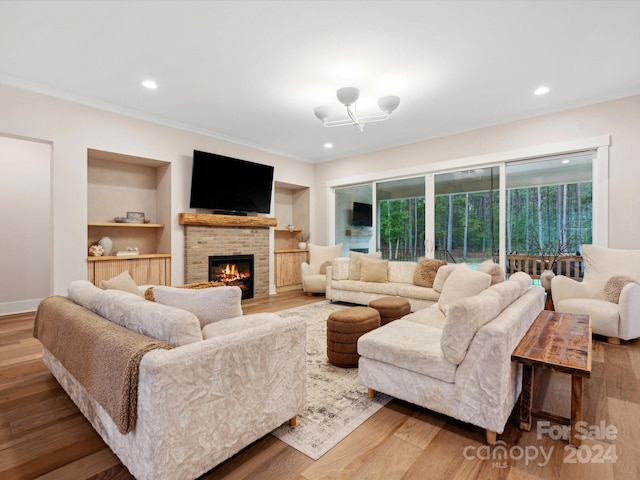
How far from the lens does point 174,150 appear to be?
4.80 meters

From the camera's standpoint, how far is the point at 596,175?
12.9 feet

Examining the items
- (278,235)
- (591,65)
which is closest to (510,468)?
(591,65)

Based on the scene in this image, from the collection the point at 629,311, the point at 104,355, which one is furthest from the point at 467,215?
the point at 104,355

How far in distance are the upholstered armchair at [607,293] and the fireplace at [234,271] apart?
4.53m

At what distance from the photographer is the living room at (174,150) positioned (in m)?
3.68

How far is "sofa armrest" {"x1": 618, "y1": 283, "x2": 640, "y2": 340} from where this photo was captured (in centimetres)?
305

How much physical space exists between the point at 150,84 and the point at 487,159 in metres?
4.60

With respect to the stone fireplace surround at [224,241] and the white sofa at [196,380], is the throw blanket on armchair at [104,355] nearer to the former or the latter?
the white sofa at [196,380]

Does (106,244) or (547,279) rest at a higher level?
(106,244)

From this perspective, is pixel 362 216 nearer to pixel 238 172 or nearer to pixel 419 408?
pixel 238 172

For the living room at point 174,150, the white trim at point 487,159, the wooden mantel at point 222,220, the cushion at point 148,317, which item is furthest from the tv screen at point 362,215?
the cushion at point 148,317

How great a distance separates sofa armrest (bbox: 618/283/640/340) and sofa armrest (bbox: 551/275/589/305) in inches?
16.9

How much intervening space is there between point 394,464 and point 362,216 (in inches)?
206

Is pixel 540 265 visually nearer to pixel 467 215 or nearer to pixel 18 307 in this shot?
pixel 467 215
